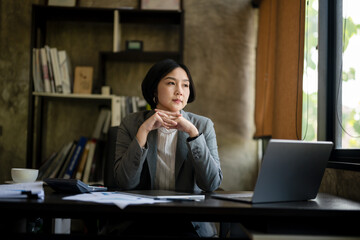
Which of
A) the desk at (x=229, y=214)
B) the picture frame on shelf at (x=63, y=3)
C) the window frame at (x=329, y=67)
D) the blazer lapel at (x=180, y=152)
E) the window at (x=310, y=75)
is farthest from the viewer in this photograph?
the picture frame on shelf at (x=63, y=3)

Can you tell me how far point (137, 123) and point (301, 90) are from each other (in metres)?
0.96

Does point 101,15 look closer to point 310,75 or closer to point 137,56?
point 137,56

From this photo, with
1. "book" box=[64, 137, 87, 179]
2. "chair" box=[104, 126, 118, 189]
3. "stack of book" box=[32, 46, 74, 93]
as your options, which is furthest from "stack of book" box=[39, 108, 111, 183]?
"chair" box=[104, 126, 118, 189]

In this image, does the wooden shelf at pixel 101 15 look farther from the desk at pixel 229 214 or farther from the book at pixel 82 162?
the desk at pixel 229 214

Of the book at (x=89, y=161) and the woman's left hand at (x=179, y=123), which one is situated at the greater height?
the woman's left hand at (x=179, y=123)

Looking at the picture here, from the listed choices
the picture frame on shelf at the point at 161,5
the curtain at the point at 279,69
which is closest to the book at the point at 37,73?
the picture frame on shelf at the point at 161,5

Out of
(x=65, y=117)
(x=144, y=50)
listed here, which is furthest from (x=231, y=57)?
(x=65, y=117)

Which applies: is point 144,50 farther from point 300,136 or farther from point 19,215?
point 19,215

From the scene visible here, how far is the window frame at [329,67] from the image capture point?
188 cm

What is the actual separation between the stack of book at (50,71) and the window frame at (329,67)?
6.04 ft

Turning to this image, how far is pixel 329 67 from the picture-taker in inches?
76.0

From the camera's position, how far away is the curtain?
2.15 m

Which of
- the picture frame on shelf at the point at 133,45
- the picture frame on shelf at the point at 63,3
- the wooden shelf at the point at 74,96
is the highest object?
the picture frame on shelf at the point at 63,3

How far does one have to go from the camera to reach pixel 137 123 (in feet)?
5.91
